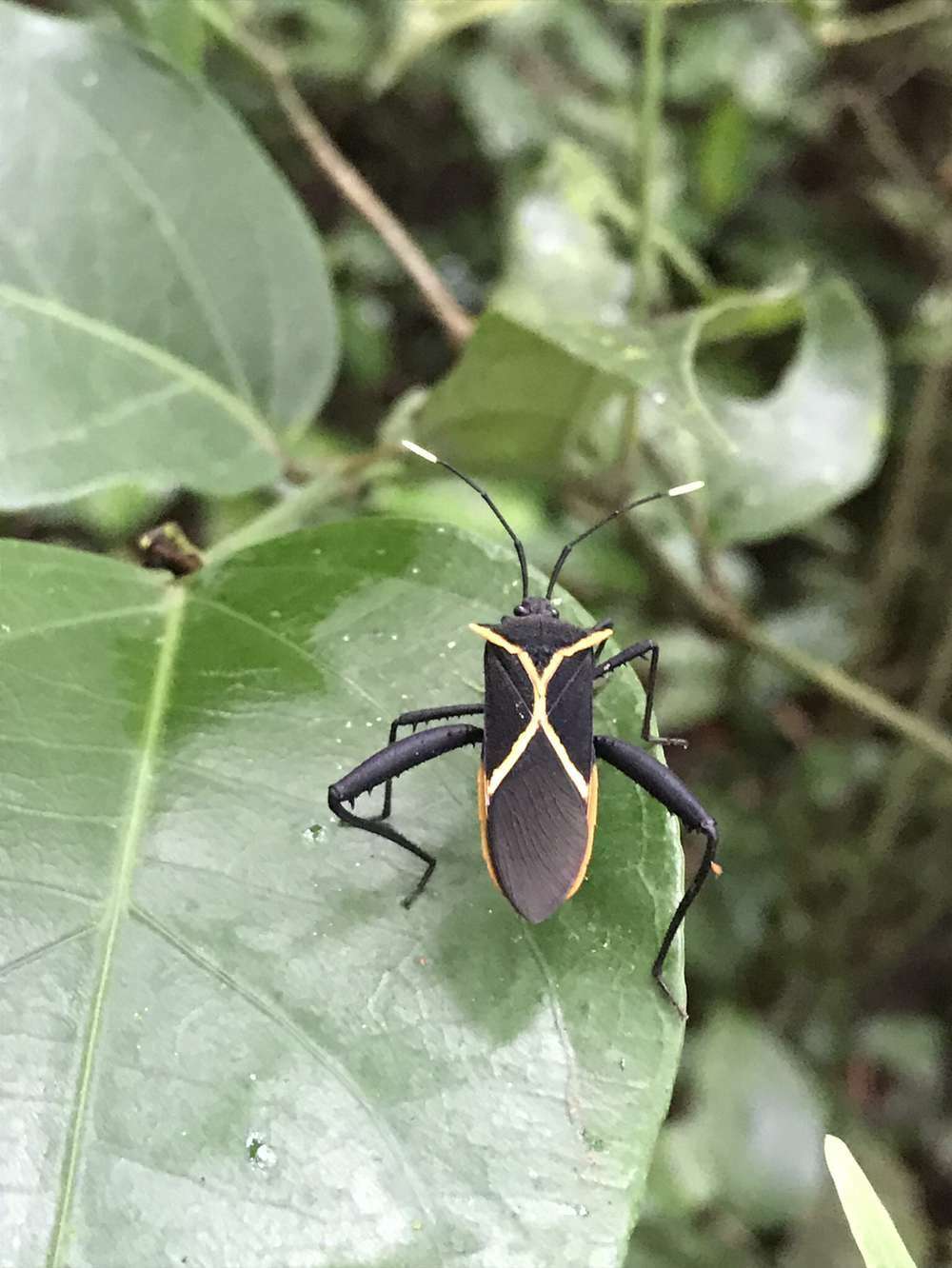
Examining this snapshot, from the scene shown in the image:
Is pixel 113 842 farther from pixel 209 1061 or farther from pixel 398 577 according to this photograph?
pixel 398 577

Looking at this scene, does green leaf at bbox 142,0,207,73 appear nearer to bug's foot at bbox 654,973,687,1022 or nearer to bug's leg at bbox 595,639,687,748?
bug's leg at bbox 595,639,687,748

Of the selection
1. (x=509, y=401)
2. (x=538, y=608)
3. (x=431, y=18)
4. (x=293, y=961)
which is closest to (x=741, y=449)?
(x=509, y=401)

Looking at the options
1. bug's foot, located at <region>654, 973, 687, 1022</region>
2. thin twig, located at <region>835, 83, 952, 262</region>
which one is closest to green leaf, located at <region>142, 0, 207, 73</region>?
bug's foot, located at <region>654, 973, 687, 1022</region>

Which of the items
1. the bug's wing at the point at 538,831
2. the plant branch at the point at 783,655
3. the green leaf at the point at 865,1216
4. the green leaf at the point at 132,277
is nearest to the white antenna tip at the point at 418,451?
the green leaf at the point at 132,277

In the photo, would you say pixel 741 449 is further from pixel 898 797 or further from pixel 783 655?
pixel 898 797

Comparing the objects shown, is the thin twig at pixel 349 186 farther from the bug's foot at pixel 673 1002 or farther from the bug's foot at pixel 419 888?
the bug's foot at pixel 673 1002

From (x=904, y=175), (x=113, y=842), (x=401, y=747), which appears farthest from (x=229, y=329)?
(x=904, y=175)
